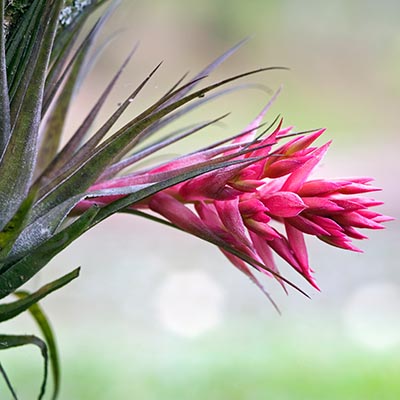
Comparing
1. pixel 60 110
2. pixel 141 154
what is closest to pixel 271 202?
pixel 141 154

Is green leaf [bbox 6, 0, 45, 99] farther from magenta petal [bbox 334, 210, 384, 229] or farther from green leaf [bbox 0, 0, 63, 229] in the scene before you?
magenta petal [bbox 334, 210, 384, 229]

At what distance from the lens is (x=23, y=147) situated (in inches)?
16.7

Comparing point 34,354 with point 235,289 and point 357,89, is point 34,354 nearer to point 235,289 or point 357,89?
point 235,289

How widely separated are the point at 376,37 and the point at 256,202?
16.3ft

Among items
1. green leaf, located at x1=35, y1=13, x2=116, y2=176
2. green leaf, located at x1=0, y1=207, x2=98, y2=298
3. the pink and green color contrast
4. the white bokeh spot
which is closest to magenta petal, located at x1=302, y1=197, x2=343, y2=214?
the pink and green color contrast

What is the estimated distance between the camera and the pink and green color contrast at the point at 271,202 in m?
0.46

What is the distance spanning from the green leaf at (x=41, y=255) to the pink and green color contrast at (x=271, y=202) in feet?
0.20

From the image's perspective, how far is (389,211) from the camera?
357 centimetres

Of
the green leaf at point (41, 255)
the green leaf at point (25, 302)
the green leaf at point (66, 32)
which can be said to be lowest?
the green leaf at point (25, 302)

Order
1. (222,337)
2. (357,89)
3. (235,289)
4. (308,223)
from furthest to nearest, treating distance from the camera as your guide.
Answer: (357,89) → (235,289) → (222,337) → (308,223)

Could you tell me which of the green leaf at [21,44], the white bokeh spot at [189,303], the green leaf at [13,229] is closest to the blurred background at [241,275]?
the white bokeh spot at [189,303]

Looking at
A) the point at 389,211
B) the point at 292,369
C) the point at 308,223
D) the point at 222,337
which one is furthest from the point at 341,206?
the point at 389,211

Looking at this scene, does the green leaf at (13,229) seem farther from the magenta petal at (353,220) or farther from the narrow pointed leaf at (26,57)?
the magenta petal at (353,220)

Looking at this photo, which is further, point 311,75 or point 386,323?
point 311,75
